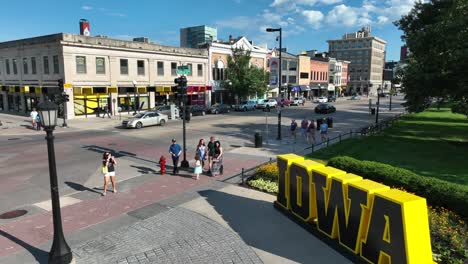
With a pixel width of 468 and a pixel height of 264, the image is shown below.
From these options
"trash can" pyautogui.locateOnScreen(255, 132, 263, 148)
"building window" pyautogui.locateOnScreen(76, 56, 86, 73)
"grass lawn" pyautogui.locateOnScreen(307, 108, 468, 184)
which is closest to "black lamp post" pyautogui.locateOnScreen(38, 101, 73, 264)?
"grass lawn" pyautogui.locateOnScreen(307, 108, 468, 184)

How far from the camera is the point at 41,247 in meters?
8.42

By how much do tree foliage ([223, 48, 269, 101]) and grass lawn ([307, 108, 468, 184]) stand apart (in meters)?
25.9

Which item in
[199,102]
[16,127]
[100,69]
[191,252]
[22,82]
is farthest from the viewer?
[199,102]

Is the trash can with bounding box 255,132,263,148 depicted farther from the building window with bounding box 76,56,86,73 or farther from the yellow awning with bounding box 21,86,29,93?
the yellow awning with bounding box 21,86,29,93

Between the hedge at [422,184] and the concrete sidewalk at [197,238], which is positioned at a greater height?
the hedge at [422,184]

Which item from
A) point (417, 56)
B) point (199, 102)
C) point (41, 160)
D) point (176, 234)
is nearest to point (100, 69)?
point (199, 102)

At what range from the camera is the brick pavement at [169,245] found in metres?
7.82

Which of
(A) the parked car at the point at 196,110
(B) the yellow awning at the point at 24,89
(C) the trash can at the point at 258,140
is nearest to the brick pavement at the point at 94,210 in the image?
(C) the trash can at the point at 258,140

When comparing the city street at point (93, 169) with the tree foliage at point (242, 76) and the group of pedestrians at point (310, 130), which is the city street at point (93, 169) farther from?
the tree foliage at point (242, 76)

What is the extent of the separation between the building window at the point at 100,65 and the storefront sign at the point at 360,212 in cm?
3226

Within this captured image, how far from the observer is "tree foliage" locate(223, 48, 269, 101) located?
5119 centimetres

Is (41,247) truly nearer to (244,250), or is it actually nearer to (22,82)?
(244,250)

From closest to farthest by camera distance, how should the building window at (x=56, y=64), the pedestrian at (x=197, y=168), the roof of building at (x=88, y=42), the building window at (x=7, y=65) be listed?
the pedestrian at (x=197, y=168)
the roof of building at (x=88, y=42)
the building window at (x=56, y=64)
the building window at (x=7, y=65)

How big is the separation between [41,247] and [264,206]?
6.22 meters
